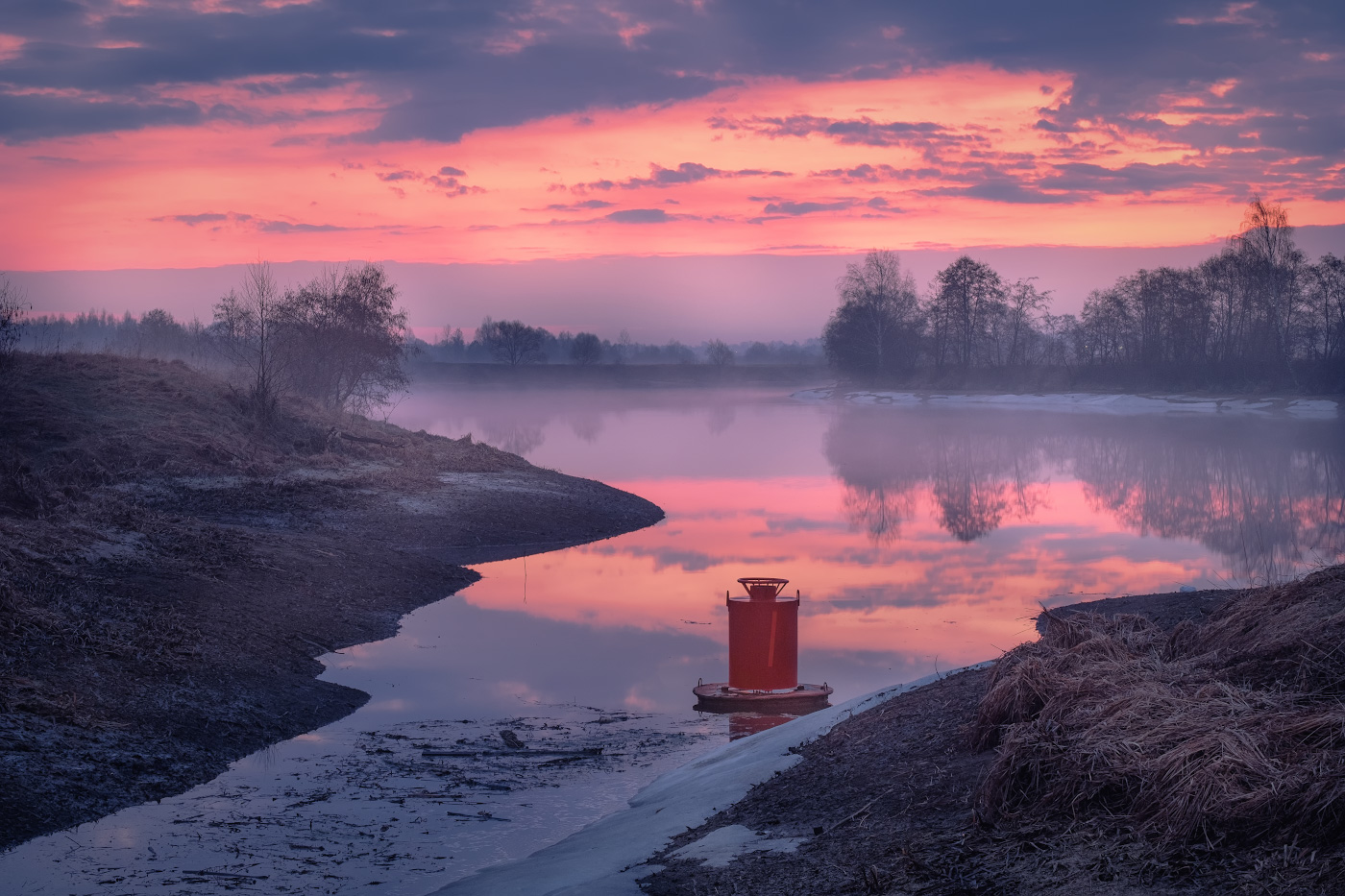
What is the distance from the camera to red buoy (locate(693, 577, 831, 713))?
1273cm

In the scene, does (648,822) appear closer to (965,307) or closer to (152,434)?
(152,434)

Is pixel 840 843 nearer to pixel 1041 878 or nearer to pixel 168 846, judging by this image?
pixel 1041 878

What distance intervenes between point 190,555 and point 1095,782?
46.6 feet

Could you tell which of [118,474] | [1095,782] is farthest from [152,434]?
[1095,782]

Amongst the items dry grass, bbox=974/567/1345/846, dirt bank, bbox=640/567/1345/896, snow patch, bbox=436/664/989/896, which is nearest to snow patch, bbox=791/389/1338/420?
dry grass, bbox=974/567/1345/846

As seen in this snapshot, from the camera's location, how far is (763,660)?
1288 cm

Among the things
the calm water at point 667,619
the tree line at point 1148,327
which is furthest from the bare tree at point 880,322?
the calm water at point 667,619

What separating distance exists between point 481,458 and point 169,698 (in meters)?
25.0

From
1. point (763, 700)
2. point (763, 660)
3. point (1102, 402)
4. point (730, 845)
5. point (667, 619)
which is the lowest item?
point (667, 619)

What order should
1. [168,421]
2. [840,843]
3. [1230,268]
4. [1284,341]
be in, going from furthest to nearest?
1. [1230,268]
2. [1284,341]
3. [168,421]
4. [840,843]

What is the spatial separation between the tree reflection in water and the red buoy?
5.48m

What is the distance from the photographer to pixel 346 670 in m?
14.4

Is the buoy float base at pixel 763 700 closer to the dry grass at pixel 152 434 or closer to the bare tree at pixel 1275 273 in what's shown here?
the dry grass at pixel 152 434

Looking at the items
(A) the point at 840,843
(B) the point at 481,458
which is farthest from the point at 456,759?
(B) the point at 481,458
